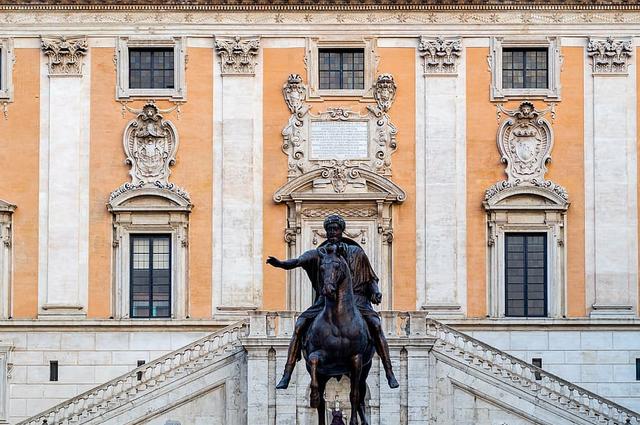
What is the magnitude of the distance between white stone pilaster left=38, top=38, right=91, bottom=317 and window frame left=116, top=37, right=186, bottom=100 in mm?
908

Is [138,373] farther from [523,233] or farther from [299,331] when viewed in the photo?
[299,331]

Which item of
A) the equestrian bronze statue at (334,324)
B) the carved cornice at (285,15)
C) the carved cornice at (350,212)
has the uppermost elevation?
the carved cornice at (285,15)

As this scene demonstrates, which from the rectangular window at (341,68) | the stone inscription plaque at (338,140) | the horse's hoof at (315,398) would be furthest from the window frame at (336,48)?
the horse's hoof at (315,398)

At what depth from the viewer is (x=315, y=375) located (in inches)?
1033

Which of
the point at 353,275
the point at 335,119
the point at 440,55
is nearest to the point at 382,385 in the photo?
the point at 335,119

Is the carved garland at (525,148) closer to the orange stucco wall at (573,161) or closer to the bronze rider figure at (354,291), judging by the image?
the orange stucco wall at (573,161)

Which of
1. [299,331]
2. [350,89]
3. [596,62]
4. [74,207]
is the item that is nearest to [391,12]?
[350,89]

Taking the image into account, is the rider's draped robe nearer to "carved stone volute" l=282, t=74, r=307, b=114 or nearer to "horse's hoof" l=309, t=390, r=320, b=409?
"horse's hoof" l=309, t=390, r=320, b=409

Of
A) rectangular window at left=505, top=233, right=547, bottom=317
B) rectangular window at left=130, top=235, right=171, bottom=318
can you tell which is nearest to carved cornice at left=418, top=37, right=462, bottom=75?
rectangular window at left=505, top=233, right=547, bottom=317

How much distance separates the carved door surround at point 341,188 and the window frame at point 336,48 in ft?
0.84

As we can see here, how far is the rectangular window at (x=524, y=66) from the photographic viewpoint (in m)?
50.7

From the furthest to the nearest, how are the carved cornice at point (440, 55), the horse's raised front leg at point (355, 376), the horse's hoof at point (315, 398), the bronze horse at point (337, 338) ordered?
the carved cornice at point (440, 55)
the horse's raised front leg at point (355, 376)
the bronze horse at point (337, 338)
the horse's hoof at point (315, 398)

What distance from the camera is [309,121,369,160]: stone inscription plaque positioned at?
1983 inches

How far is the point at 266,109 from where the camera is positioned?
50.6 meters
